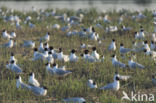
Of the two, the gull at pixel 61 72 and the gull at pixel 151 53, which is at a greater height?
the gull at pixel 61 72

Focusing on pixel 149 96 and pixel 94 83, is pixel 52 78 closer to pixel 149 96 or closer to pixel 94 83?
pixel 94 83

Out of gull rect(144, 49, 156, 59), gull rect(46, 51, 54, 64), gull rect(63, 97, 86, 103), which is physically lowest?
gull rect(144, 49, 156, 59)

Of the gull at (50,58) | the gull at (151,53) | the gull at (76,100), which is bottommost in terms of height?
the gull at (151,53)

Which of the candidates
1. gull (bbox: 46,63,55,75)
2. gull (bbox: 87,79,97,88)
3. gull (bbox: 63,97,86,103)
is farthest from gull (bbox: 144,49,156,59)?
gull (bbox: 63,97,86,103)

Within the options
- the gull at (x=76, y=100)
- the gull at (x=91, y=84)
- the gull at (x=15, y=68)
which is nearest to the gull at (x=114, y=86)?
the gull at (x=91, y=84)

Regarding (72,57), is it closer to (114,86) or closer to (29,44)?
(114,86)

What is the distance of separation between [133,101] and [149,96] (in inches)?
23.2

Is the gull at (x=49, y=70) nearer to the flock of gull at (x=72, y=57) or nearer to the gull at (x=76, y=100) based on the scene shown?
the flock of gull at (x=72, y=57)

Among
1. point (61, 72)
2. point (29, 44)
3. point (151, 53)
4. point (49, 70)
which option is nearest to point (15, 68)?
point (49, 70)

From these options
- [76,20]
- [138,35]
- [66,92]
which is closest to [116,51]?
[138,35]

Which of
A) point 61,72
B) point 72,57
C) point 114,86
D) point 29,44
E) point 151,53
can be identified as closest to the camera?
point 114,86

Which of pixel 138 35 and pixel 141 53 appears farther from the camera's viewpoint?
pixel 138 35

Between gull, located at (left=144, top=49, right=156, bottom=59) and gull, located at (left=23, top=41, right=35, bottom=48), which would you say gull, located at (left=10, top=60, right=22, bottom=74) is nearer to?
gull, located at (left=23, top=41, right=35, bottom=48)

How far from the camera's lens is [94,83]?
7.88m
